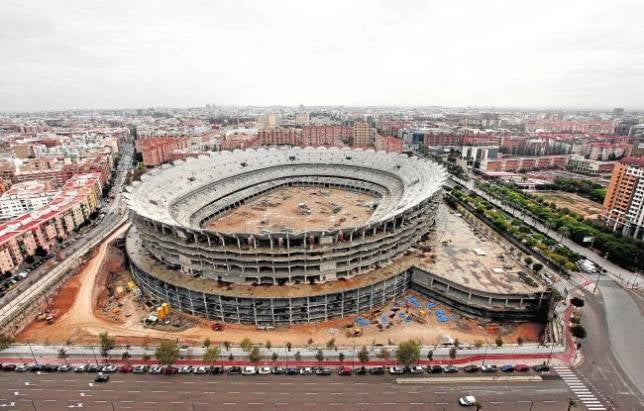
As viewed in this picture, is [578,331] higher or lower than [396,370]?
higher

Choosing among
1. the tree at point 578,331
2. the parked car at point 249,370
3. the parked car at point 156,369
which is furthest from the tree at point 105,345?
the tree at point 578,331

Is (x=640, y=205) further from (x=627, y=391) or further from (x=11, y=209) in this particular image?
(x=11, y=209)

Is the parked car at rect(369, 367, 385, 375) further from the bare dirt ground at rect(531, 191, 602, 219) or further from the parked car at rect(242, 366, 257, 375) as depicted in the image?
the bare dirt ground at rect(531, 191, 602, 219)

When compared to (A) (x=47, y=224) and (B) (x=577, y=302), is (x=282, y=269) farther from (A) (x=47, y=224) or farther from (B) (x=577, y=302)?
(A) (x=47, y=224)

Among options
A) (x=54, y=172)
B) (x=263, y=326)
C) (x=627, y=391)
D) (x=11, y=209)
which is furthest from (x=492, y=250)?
(x=54, y=172)

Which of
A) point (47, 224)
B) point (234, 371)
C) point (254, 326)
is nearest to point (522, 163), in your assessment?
point (254, 326)
